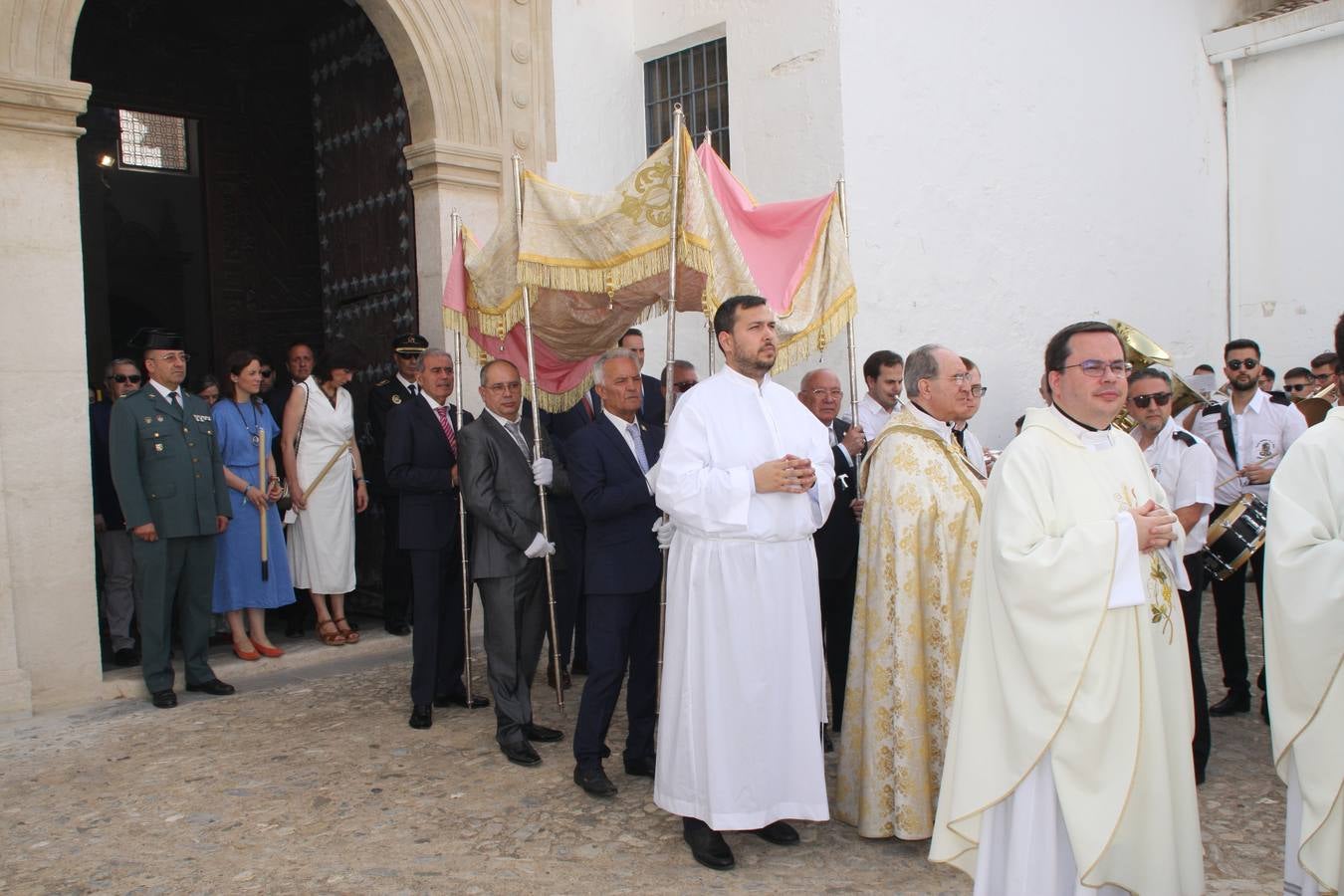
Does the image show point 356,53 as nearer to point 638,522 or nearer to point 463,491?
point 463,491

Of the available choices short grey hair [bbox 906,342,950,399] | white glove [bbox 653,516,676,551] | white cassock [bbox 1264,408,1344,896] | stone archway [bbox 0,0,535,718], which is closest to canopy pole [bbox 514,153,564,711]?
white glove [bbox 653,516,676,551]

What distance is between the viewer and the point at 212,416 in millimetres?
6844

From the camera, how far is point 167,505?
6102mm

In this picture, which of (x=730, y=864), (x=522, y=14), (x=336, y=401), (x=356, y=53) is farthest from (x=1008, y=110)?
(x=730, y=864)

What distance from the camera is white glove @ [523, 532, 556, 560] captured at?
523 cm

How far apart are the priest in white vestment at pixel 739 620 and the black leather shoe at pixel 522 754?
1.06 meters

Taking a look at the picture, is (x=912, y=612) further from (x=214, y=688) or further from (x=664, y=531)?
(x=214, y=688)

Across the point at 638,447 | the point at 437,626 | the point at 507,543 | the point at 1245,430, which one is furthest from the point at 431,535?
the point at 1245,430

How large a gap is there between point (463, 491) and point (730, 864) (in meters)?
2.19

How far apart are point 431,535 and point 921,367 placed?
2.80 meters

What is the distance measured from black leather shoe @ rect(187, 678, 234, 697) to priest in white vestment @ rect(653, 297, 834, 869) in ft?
10.7

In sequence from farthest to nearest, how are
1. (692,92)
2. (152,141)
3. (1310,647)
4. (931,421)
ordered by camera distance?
(152,141), (692,92), (931,421), (1310,647)

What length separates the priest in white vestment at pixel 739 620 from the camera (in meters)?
4.04

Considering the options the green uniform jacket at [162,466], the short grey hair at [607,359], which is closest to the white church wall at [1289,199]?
the short grey hair at [607,359]
